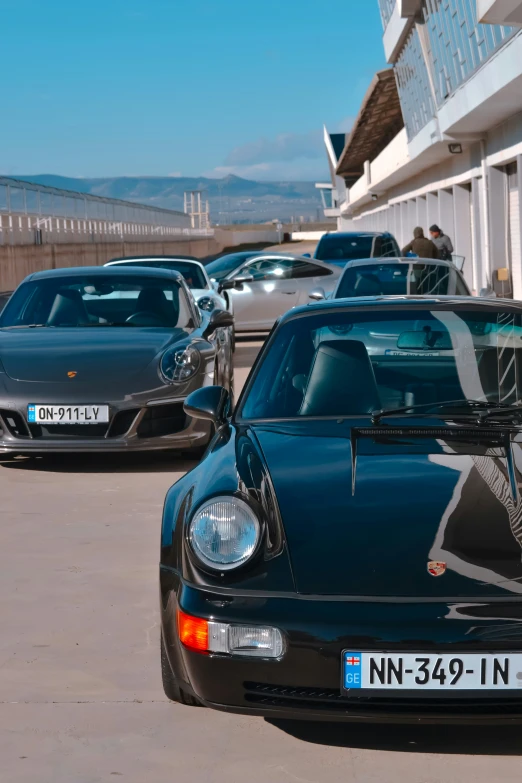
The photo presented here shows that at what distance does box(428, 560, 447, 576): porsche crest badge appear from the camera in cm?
315

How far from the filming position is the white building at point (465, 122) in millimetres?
19094

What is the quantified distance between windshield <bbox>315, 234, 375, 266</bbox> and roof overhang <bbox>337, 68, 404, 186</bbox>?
20693mm

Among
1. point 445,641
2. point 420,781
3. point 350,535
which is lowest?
point 420,781

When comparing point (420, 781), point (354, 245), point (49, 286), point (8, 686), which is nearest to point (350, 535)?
point (420, 781)

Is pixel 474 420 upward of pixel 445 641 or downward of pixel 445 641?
upward

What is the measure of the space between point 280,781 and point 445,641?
55 centimetres

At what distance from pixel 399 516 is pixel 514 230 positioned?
72.7 ft

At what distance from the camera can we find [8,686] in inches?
149

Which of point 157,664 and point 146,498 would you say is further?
point 146,498

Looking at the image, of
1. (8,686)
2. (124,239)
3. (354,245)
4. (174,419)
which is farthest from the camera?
(124,239)

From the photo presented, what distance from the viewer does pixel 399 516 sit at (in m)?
3.36

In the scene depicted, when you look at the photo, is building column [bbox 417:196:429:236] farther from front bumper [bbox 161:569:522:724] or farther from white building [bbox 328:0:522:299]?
front bumper [bbox 161:569:522:724]

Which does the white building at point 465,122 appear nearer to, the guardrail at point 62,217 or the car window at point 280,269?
the car window at point 280,269

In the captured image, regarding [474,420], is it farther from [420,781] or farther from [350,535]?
[420,781]
